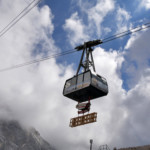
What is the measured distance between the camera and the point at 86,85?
792 inches

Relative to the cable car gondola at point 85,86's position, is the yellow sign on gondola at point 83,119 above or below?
below

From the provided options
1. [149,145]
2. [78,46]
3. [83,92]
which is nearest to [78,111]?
A: [83,92]

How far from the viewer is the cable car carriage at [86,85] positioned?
67.0 feet

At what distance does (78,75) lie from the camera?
72.3 feet

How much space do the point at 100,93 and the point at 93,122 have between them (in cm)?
401

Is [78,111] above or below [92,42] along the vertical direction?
below

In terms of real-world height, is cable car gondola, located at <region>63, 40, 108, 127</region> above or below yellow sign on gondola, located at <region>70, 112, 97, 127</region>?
above

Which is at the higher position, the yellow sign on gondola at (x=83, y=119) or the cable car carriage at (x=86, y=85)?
the cable car carriage at (x=86, y=85)

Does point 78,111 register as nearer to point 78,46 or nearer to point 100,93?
point 100,93

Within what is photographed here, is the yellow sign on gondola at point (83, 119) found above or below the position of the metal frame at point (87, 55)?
below

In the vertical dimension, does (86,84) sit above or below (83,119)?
above

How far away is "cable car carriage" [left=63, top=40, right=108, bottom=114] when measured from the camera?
20422mm

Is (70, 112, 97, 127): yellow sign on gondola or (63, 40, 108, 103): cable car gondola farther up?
(63, 40, 108, 103): cable car gondola

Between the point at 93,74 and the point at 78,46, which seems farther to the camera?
the point at 78,46
